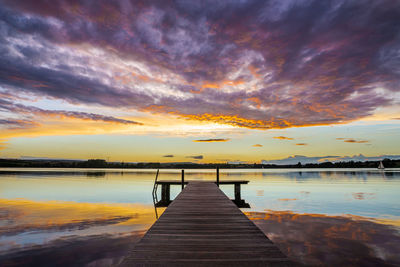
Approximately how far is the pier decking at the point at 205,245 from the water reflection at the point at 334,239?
156 inches

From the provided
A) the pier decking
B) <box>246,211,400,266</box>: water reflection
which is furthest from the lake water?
the pier decking

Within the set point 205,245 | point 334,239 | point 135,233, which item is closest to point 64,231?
point 135,233

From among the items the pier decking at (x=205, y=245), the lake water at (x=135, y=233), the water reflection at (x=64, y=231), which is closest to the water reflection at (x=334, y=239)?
the lake water at (x=135, y=233)

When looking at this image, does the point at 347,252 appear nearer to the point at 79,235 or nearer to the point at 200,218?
the point at 200,218

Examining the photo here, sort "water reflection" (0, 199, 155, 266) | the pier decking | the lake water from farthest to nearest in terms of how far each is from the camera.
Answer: "water reflection" (0, 199, 155, 266) → the lake water → the pier decking

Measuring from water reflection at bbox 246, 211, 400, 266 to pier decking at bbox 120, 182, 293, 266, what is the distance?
3964 millimetres

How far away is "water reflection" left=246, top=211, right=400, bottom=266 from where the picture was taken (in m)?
8.26

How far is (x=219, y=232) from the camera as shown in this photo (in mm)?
5805

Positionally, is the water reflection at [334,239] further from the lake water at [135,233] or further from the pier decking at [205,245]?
the pier decking at [205,245]

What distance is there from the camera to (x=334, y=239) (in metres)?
10.4

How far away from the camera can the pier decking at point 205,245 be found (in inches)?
155

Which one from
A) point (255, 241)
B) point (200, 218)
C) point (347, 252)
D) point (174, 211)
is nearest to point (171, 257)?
point (255, 241)

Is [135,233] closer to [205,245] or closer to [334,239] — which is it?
[205,245]

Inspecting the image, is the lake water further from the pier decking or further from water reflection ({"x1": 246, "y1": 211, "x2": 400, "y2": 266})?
the pier decking
